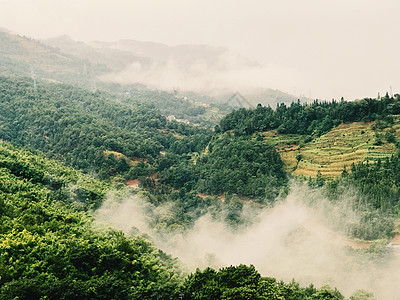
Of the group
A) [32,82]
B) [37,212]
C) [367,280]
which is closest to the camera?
[37,212]

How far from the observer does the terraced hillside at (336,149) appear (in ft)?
195

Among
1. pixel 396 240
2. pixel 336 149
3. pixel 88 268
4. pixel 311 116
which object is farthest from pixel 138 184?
pixel 88 268

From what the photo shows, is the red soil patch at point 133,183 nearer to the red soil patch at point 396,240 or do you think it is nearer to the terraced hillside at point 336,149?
the terraced hillside at point 336,149

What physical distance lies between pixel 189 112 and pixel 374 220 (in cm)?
14519

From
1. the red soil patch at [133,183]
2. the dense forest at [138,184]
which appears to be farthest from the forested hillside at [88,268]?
the red soil patch at [133,183]

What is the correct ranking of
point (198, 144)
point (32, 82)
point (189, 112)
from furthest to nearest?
point (189, 112) → point (32, 82) → point (198, 144)

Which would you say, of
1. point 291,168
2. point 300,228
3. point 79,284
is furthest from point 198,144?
point 79,284

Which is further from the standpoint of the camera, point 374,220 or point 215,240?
point 215,240

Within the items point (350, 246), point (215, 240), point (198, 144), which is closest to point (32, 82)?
Answer: point (198, 144)

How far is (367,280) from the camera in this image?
38.7 meters

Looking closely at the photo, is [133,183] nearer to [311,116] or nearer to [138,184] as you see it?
[138,184]

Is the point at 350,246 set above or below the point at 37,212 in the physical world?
below

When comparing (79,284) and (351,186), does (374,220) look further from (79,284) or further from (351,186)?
(79,284)

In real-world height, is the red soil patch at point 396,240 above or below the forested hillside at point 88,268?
below
